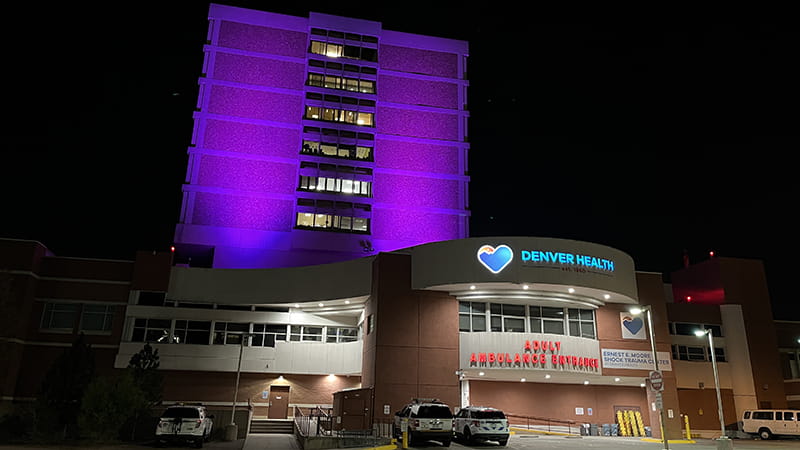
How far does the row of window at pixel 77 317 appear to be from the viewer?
44.3 meters

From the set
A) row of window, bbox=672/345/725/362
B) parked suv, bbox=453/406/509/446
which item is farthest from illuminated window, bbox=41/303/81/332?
row of window, bbox=672/345/725/362

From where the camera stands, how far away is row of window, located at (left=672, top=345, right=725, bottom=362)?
48.1 metres

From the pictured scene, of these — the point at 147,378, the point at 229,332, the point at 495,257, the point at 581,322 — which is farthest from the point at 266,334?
the point at 581,322

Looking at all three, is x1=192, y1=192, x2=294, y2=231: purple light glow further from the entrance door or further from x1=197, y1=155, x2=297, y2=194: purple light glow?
the entrance door

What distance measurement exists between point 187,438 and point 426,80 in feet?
174

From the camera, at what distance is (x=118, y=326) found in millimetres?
44812

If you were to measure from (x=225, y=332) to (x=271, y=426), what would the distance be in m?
8.60

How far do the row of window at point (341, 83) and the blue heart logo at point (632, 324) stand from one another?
39889 mm

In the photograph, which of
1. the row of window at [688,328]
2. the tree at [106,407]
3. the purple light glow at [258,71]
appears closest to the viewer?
the tree at [106,407]

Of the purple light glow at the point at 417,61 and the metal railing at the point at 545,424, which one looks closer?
the metal railing at the point at 545,424

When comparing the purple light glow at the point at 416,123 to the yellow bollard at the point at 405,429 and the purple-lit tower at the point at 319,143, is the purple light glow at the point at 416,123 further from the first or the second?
the yellow bollard at the point at 405,429

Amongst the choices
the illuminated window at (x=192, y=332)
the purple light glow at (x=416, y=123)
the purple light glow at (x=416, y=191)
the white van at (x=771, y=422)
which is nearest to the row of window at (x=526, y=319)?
the white van at (x=771, y=422)

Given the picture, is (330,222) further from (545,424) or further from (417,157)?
(545,424)

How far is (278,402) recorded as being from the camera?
1799 inches
